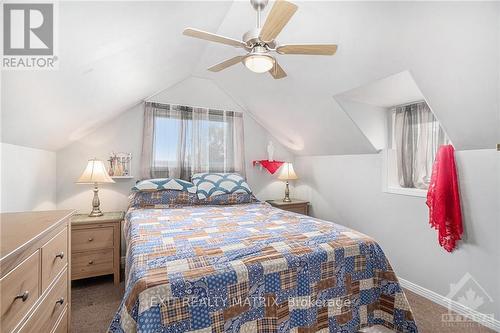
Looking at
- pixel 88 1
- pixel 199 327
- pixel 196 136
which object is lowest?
pixel 199 327

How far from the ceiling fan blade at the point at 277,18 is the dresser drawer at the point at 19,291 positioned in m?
1.55

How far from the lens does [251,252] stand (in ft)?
4.50

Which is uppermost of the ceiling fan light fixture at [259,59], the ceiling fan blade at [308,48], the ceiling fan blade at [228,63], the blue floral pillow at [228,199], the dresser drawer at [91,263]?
the ceiling fan blade at [228,63]

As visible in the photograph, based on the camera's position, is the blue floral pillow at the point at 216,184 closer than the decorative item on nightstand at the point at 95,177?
No

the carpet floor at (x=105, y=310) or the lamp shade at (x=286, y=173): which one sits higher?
the lamp shade at (x=286, y=173)

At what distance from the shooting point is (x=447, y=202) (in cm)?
202

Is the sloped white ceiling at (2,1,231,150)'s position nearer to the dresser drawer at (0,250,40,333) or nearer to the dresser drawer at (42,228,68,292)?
the dresser drawer at (42,228,68,292)

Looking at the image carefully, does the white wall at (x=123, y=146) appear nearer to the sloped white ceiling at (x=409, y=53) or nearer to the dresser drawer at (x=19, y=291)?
the sloped white ceiling at (x=409, y=53)

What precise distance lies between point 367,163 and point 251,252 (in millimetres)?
2224

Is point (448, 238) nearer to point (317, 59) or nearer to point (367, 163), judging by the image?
point (367, 163)

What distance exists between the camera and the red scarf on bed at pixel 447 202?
1.99 meters

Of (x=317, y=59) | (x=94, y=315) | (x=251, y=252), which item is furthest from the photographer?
(x=317, y=59)

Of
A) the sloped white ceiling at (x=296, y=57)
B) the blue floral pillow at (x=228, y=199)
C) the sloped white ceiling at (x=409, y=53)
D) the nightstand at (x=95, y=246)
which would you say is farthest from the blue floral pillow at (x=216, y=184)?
the sloped white ceiling at (x=409, y=53)

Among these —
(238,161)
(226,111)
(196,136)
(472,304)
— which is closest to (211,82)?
(226,111)
